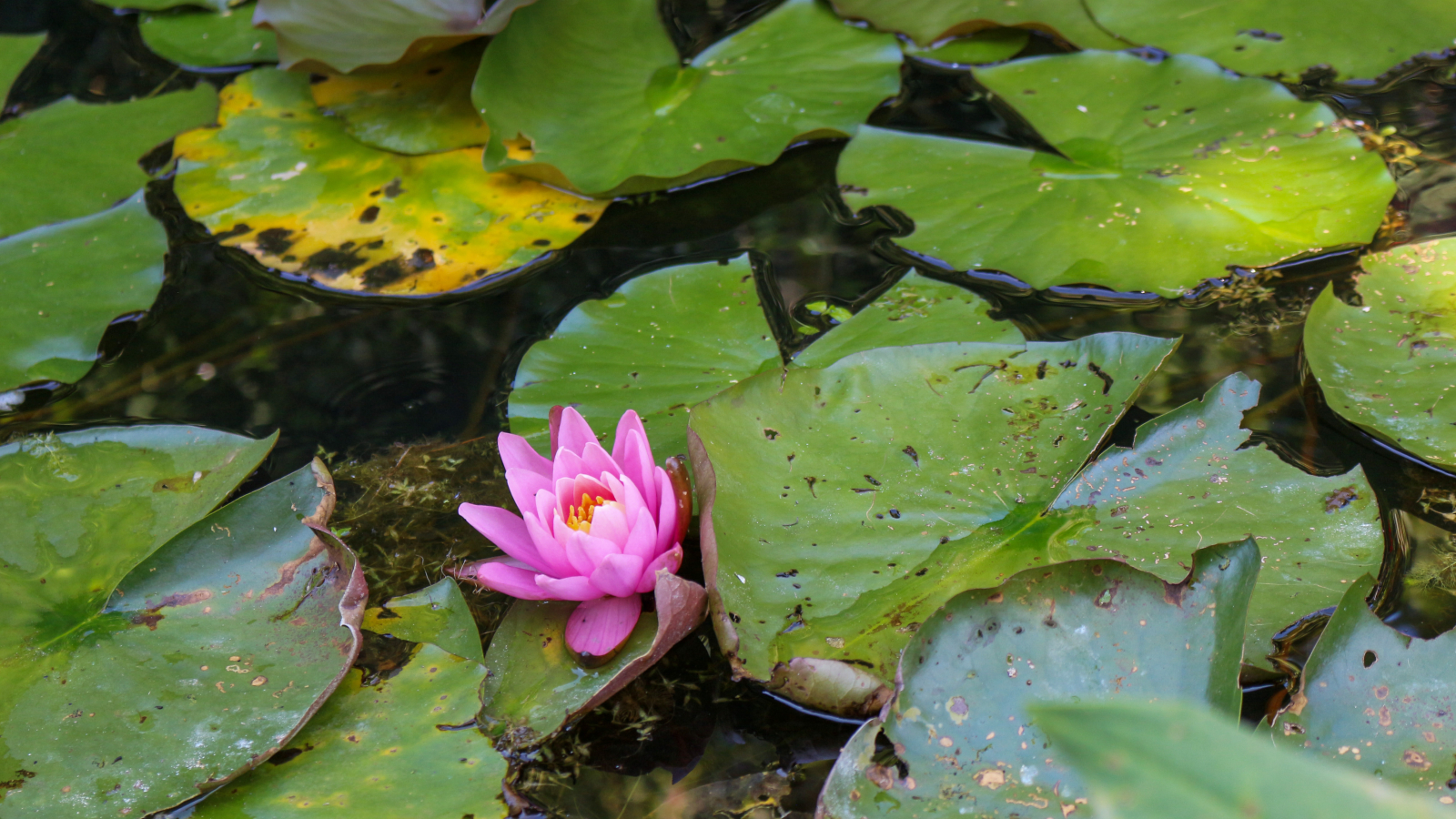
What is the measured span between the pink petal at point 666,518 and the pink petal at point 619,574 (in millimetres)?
42

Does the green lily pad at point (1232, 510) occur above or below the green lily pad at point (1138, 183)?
below

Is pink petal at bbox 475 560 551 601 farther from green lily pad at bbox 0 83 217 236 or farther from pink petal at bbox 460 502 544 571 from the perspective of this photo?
green lily pad at bbox 0 83 217 236

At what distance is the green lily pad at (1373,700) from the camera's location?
89 centimetres

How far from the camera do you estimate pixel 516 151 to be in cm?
202

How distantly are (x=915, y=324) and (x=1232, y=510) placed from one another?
58cm

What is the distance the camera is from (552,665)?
1168mm

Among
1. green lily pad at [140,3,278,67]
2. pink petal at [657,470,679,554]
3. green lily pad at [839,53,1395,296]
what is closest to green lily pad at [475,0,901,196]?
green lily pad at [839,53,1395,296]

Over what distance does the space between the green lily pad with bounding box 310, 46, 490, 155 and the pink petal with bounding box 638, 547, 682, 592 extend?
1.30 m

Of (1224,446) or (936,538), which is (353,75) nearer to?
(936,538)

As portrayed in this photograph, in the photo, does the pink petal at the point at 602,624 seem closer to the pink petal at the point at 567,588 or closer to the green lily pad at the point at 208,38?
the pink petal at the point at 567,588

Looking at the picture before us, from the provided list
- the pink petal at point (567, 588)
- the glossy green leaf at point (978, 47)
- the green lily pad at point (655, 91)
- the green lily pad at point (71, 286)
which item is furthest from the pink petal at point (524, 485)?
the glossy green leaf at point (978, 47)

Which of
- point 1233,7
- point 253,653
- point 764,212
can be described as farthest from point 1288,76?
point 253,653

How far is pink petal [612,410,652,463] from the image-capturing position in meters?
1.21

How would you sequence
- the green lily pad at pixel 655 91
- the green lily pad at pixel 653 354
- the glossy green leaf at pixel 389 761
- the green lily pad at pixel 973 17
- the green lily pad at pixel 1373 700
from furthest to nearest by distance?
the green lily pad at pixel 973 17 < the green lily pad at pixel 655 91 < the green lily pad at pixel 653 354 < the glossy green leaf at pixel 389 761 < the green lily pad at pixel 1373 700
